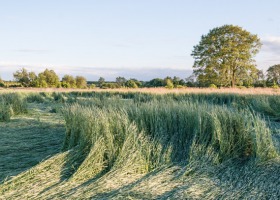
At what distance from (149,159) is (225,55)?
2239 cm

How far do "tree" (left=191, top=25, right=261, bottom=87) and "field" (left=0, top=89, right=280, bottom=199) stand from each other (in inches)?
805

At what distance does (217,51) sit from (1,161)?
22853 millimetres

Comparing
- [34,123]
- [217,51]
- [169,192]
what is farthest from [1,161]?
[217,51]

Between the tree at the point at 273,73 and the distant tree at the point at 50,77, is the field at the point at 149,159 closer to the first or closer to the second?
the tree at the point at 273,73

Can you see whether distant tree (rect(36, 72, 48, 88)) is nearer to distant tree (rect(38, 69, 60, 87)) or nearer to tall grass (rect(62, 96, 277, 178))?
distant tree (rect(38, 69, 60, 87))

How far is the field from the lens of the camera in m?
2.16

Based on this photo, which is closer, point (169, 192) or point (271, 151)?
point (169, 192)

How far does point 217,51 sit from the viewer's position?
24.0 m

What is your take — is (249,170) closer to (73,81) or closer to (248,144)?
→ (248,144)

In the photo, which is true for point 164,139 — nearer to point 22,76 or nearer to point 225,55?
point 225,55

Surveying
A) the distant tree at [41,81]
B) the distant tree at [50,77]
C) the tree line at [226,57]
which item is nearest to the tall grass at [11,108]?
the tree line at [226,57]

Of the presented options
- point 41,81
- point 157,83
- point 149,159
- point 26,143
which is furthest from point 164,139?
point 157,83

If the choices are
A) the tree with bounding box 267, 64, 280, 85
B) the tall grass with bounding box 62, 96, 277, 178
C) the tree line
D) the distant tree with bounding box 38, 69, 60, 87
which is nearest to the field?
the tall grass with bounding box 62, 96, 277, 178

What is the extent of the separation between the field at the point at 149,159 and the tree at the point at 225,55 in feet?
67.1
